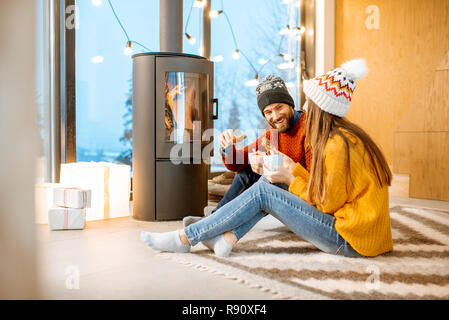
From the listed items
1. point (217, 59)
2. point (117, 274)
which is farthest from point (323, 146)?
point (217, 59)

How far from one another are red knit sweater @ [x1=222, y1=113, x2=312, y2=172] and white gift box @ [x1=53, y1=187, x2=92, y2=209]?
83cm

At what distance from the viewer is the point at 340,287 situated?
141 centimetres

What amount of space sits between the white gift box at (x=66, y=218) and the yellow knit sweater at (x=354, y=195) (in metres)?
1.43

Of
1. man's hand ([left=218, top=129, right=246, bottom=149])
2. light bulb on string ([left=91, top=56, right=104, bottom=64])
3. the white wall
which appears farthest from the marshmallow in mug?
light bulb on string ([left=91, top=56, right=104, bottom=64])

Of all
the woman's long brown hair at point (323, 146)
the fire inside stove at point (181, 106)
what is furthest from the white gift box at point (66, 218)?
the woman's long brown hair at point (323, 146)

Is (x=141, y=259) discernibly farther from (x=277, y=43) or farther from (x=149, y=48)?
(x=277, y=43)

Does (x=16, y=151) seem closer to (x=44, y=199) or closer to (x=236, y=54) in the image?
(x=44, y=199)

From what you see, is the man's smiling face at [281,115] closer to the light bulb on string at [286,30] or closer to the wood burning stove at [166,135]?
the wood burning stove at [166,135]

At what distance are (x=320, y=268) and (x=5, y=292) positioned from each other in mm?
1197

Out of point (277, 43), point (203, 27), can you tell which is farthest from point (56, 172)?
point (277, 43)

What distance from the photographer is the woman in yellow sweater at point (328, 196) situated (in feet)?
5.13

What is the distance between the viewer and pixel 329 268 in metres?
1.62

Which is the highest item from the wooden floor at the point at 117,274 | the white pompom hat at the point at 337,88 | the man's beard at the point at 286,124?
the white pompom hat at the point at 337,88

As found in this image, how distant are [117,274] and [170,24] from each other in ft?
6.45
